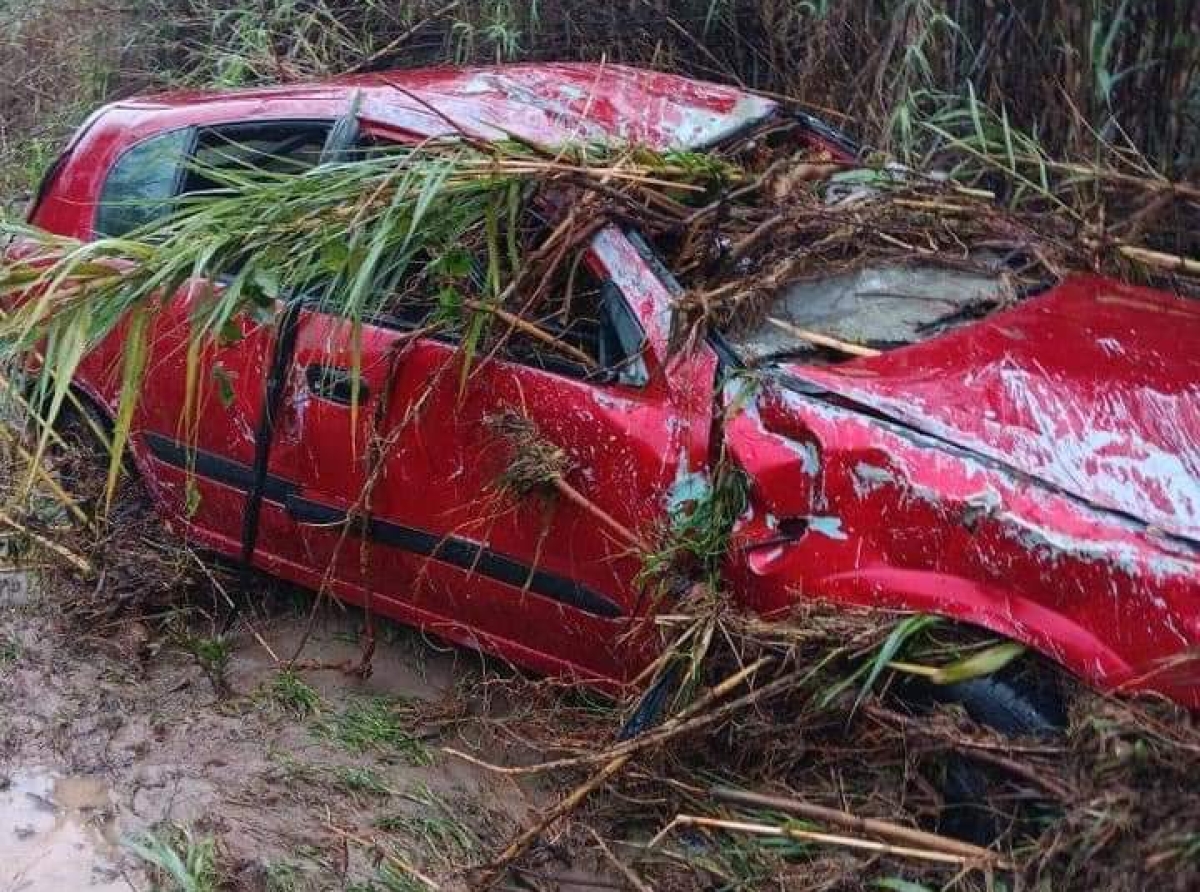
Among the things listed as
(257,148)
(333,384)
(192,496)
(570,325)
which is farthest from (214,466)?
(570,325)

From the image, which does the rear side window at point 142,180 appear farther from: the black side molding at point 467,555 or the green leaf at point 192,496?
the black side molding at point 467,555

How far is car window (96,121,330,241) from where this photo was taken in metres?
3.94

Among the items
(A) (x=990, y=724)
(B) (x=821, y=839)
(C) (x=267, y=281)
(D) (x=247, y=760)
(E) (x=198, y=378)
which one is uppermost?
(C) (x=267, y=281)

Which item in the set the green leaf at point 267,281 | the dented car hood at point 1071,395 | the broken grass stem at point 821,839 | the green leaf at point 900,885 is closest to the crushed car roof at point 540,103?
the green leaf at point 267,281

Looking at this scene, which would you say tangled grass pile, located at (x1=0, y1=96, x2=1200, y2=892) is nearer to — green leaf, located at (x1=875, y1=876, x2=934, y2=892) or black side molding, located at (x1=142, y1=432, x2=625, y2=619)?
green leaf, located at (x1=875, y1=876, x2=934, y2=892)

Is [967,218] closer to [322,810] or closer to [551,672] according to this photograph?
[551,672]

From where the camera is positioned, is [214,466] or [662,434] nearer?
[662,434]

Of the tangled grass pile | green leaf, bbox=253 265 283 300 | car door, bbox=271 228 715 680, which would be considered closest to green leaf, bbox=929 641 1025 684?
the tangled grass pile

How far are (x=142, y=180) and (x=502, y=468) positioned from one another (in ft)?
5.76

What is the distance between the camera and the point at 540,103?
3.78 meters

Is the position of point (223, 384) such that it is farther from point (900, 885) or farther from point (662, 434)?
point (900, 885)

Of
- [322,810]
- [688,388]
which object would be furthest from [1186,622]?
[322,810]

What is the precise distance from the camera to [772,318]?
3.29 metres

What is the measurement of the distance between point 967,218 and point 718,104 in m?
0.82
